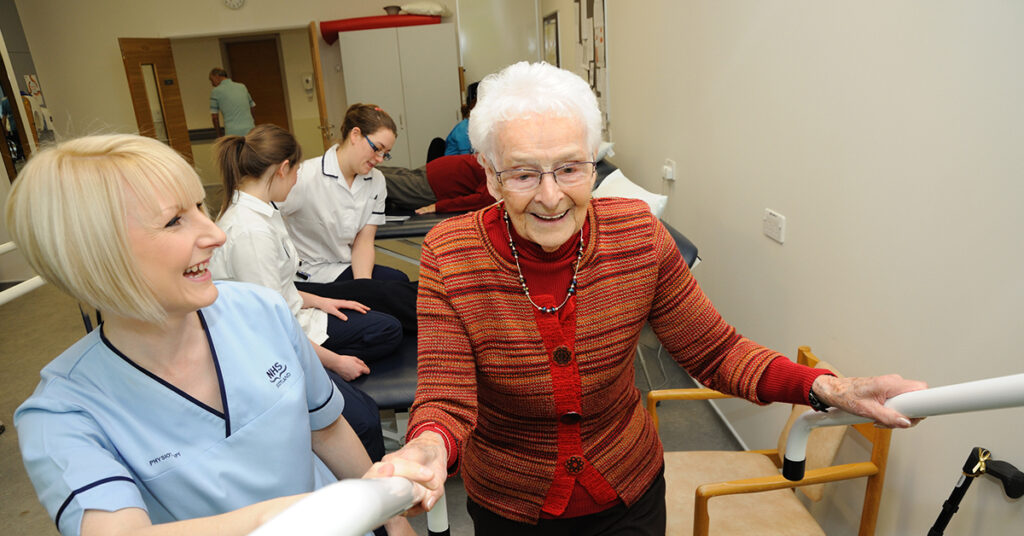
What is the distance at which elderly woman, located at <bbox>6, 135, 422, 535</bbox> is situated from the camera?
0.86 m

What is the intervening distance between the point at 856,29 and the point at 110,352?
186 centimetres

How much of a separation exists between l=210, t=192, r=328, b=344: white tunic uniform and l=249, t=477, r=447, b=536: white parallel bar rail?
152 centimetres

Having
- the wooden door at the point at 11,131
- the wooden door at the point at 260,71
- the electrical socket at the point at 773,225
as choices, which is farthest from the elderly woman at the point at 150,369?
the wooden door at the point at 260,71

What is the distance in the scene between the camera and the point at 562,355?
44.4 inches

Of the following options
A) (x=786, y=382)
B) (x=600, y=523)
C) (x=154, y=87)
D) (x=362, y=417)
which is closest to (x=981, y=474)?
(x=786, y=382)

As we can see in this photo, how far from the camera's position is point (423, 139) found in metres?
7.49

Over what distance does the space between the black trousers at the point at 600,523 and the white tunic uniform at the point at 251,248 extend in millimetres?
1144

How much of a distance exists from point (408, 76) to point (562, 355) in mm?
6719

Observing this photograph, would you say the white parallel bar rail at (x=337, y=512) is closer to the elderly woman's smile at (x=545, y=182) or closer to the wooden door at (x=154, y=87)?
the elderly woman's smile at (x=545, y=182)

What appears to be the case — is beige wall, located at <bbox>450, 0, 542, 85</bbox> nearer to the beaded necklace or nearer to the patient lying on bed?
the patient lying on bed

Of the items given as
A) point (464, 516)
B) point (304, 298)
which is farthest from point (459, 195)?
point (464, 516)

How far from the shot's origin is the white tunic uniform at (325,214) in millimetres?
3041

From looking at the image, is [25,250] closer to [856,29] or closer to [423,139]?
[856,29]

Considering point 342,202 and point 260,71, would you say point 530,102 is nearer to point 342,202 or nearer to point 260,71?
point 342,202
